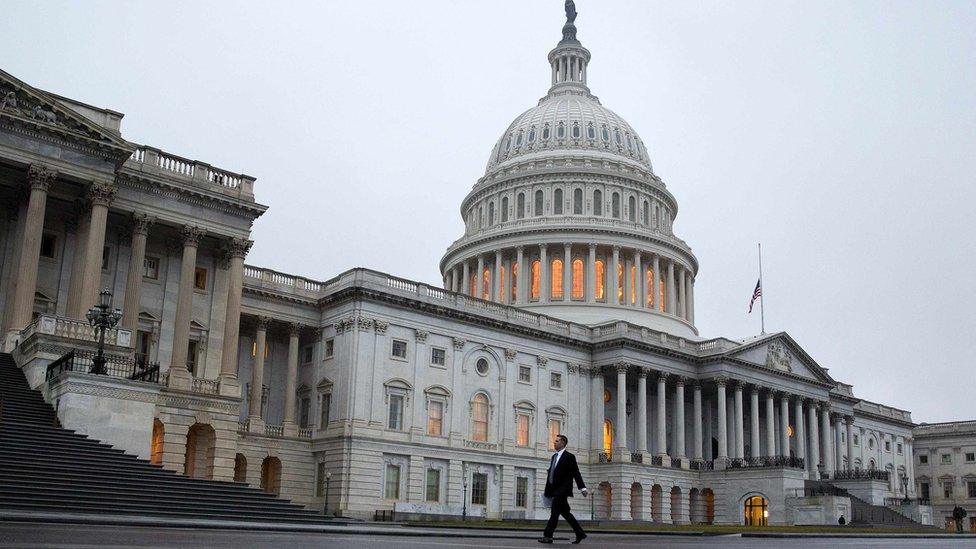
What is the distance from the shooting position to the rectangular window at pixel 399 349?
219 ft

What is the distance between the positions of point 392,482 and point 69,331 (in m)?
28.6

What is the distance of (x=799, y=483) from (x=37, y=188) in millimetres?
59769

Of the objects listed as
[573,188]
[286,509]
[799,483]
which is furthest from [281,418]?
[573,188]

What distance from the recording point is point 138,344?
173ft

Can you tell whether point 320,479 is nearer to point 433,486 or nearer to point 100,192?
point 433,486

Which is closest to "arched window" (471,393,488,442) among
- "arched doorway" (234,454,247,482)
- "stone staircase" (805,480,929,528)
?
"arched doorway" (234,454,247,482)

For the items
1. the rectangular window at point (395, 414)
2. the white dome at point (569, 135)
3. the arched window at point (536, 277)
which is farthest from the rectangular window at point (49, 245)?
the white dome at point (569, 135)

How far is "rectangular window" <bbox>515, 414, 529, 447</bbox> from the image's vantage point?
243ft

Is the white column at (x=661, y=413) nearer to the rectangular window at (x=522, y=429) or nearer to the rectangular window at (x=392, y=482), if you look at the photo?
the rectangular window at (x=522, y=429)

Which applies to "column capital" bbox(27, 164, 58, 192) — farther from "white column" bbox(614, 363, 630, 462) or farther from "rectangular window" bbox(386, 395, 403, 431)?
"white column" bbox(614, 363, 630, 462)

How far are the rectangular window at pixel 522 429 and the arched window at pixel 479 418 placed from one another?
333 centimetres

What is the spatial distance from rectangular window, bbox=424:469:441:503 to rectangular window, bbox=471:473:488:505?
316 cm

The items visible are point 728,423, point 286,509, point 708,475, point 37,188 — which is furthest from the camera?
point 728,423

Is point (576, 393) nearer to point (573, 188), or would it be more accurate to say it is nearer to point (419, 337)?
point (419, 337)
